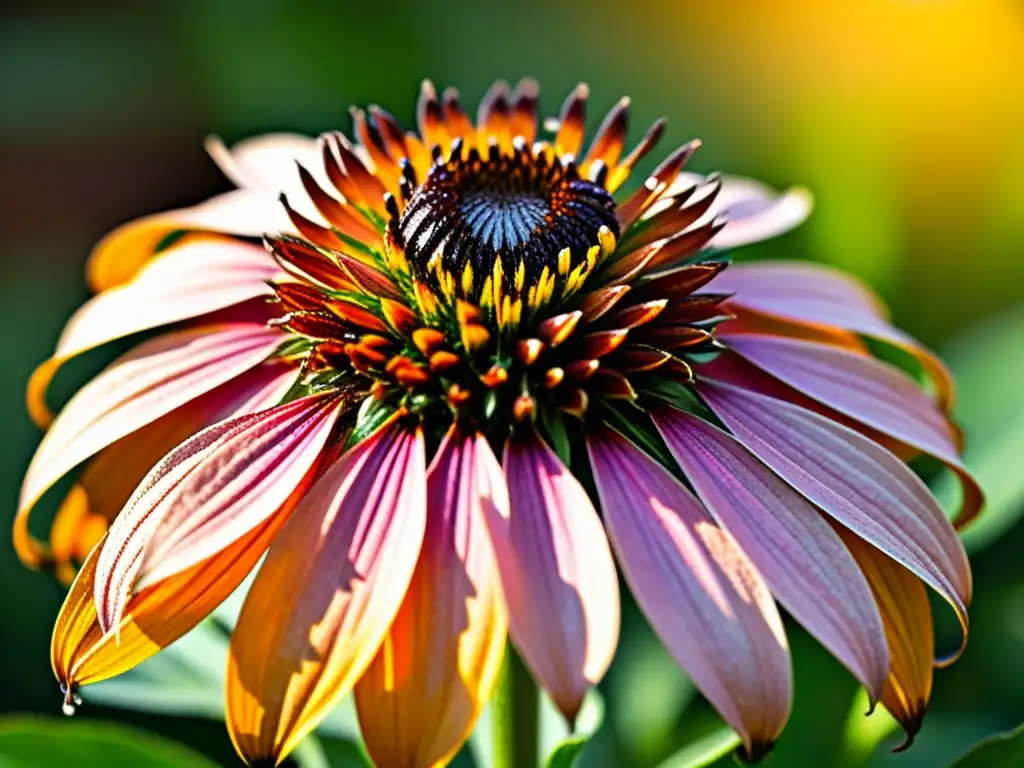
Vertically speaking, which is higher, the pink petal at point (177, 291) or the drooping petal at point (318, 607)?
the pink petal at point (177, 291)

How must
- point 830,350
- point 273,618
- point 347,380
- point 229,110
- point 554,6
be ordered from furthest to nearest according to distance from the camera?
point 554,6 < point 229,110 < point 830,350 < point 347,380 < point 273,618

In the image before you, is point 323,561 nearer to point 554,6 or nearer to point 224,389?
point 224,389

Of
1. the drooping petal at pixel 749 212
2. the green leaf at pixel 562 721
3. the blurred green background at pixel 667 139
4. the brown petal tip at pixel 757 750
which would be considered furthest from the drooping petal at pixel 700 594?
the blurred green background at pixel 667 139

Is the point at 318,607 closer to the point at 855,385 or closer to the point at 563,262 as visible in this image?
the point at 563,262

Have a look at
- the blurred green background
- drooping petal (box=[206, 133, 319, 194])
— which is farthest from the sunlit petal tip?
drooping petal (box=[206, 133, 319, 194])

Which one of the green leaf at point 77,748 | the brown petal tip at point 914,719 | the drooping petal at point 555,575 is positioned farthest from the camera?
the green leaf at point 77,748

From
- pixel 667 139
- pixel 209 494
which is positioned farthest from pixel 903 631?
pixel 667 139

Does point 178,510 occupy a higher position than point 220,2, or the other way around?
point 220,2

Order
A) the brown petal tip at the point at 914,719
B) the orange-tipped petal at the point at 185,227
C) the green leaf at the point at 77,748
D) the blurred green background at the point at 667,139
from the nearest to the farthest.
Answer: the brown petal tip at the point at 914,719
the green leaf at the point at 77,748
the orange-tipped petal at the point at 185,227
the blurred green background at the point at 667,139

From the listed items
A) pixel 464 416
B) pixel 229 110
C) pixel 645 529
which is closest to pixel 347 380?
pixel 464 416

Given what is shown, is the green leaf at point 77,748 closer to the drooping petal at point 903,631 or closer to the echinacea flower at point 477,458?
the echinacea flower at point 477,458
